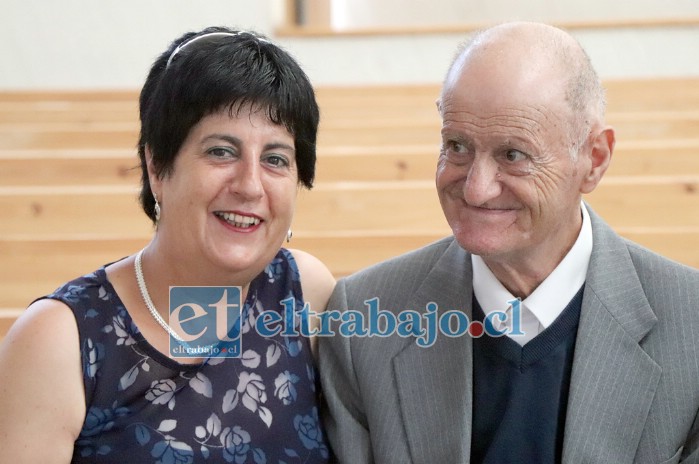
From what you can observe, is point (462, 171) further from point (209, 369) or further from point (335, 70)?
point (335, 70)

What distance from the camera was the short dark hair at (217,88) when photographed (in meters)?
1.53

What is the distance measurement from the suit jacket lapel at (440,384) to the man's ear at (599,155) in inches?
10.1

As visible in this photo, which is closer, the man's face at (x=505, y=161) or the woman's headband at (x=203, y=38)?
the man's face at (x=505, y=161)

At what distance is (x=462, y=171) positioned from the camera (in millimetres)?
1514

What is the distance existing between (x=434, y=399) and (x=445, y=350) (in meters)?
0.09

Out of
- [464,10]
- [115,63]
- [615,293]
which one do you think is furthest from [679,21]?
[615,293]

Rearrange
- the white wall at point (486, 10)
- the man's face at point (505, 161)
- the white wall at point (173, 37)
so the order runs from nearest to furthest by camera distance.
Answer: the man's face at point (505, 161) → the white wall at point (173, 37) → the white wall at point (486, 10)

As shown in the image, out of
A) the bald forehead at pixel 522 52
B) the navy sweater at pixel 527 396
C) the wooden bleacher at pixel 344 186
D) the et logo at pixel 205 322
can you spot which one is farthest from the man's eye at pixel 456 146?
the wooden bleacher at pixel 344 186

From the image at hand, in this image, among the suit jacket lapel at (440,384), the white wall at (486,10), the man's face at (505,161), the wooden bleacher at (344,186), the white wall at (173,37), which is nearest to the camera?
the man's face at (505,161)

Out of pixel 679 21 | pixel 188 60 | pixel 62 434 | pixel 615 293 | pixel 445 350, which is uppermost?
pixel 679 21

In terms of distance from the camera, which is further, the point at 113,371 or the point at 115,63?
the point at 115,63

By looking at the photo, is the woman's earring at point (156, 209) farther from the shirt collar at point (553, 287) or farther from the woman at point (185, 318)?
the shirt collar at point (553, 287)

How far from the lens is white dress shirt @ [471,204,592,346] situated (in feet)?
5.14

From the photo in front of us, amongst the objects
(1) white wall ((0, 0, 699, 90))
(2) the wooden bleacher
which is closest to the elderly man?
(2) the wooden bleacher
